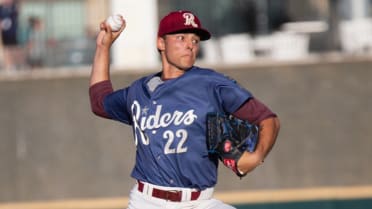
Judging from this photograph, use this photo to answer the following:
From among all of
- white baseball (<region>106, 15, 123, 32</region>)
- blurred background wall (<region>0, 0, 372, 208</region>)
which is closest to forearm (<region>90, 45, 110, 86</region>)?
white baseball (<region>106, 15, 123, 32</region>)

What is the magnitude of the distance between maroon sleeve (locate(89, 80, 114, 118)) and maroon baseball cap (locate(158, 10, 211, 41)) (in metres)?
0.51

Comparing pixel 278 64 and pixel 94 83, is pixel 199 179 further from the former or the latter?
pixel 278 64

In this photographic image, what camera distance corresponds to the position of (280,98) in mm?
10586

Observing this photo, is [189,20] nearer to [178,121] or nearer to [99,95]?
[178,121]

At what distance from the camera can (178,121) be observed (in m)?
4.88

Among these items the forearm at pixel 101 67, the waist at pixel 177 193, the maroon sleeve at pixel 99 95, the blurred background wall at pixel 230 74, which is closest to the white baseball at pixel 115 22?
the forearm at pixel 101 67

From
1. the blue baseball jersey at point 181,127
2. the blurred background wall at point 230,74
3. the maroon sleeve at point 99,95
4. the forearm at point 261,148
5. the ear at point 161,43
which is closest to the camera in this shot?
the forearm at point 261,148

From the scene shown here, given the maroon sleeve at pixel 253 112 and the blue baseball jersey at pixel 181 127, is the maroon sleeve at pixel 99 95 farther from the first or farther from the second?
the maroon sleeve at pixel 253 112

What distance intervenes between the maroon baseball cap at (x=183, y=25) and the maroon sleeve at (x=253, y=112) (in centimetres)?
41

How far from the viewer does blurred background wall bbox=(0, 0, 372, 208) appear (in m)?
10.5

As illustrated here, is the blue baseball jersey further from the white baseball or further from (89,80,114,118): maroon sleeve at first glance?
the white baseball

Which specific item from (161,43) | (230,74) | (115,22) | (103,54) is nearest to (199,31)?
(161,43)

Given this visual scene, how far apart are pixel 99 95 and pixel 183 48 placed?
60 cm

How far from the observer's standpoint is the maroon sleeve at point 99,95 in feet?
17.3
